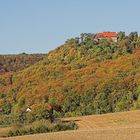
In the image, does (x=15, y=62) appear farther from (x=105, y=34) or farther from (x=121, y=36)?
(x=121, y=36)

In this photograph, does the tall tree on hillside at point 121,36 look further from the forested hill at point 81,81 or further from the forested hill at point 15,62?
the forested hill at point 15,62

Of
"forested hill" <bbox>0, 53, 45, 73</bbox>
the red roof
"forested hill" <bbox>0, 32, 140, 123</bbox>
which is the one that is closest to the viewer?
"forested hill" <bbox>0, 32, 140, 123</bbox>

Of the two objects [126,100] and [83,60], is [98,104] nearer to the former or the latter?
[126,100]

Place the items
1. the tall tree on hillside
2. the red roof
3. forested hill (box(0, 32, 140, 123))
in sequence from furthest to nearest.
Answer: the red roof < the tall tree on hillside < forested hill (box(0, 32, 140, 123))

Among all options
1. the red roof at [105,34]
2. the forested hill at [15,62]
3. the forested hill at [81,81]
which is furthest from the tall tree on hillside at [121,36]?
the forested hill at [15,62]

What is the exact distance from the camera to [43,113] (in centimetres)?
6619

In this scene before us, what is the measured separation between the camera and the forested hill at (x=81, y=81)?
8544cm

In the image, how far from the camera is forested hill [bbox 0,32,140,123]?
85.4 m

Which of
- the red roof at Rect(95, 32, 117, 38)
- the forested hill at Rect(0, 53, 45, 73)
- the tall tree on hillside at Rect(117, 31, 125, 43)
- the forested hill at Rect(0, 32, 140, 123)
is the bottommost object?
the forested hill at Rect(0, 32, 140, 123)

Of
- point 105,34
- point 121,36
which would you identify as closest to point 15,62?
point 105,34

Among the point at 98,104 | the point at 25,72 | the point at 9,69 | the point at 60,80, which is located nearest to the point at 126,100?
the point at 98,104

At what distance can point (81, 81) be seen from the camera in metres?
105

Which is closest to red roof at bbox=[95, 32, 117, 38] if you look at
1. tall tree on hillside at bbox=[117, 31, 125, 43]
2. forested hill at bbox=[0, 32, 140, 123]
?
tall tree on hillside at bbox=[117, 31, 125, 43]

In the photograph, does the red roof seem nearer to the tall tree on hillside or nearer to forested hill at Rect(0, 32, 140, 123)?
the tall tree on hillside
